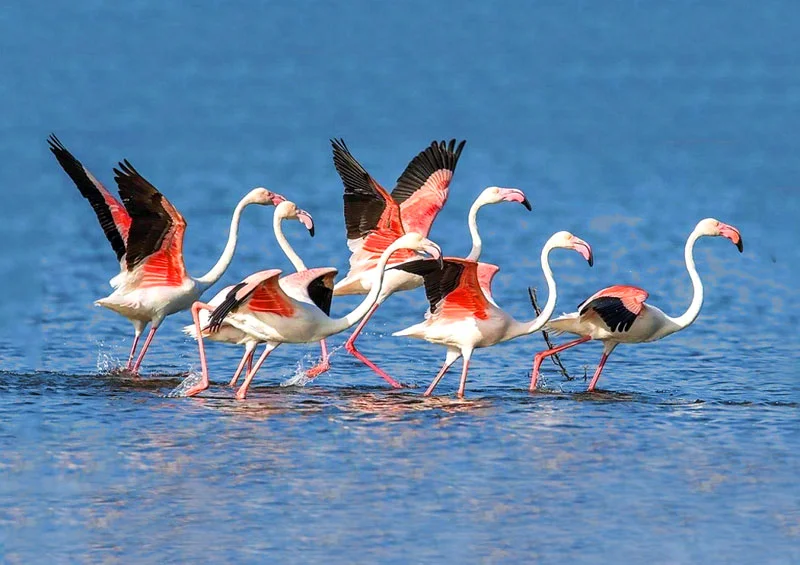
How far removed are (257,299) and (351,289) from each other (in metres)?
2.24

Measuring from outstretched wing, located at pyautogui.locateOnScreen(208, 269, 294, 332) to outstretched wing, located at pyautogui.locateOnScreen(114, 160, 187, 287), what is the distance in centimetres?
106

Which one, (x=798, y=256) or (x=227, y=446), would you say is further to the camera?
(x=798, y=256)

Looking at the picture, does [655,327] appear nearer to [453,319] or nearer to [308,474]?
[453,319]

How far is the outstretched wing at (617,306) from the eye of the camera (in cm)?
1299

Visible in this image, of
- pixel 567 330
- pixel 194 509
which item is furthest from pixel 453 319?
pixel 194 509

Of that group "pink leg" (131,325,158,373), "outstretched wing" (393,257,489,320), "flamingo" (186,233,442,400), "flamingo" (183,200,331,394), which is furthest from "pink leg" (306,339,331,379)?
"pink leg" (131,325,158,373)

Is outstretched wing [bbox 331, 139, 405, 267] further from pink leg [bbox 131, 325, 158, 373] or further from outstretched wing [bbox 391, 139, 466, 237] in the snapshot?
pink leg [bbox 131, 325, 158, 373]

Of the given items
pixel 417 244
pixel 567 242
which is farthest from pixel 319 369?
pixel 567 242

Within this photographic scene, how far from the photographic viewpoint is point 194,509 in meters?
9.41

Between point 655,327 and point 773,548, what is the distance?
15.6 ft

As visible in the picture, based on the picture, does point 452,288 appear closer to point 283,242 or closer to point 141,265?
point 283,242

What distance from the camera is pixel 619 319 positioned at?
1302cm

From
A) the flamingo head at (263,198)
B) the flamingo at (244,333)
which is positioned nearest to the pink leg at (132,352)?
the flamingo at (244,333)

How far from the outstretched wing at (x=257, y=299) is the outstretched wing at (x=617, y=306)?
2.27 metres
